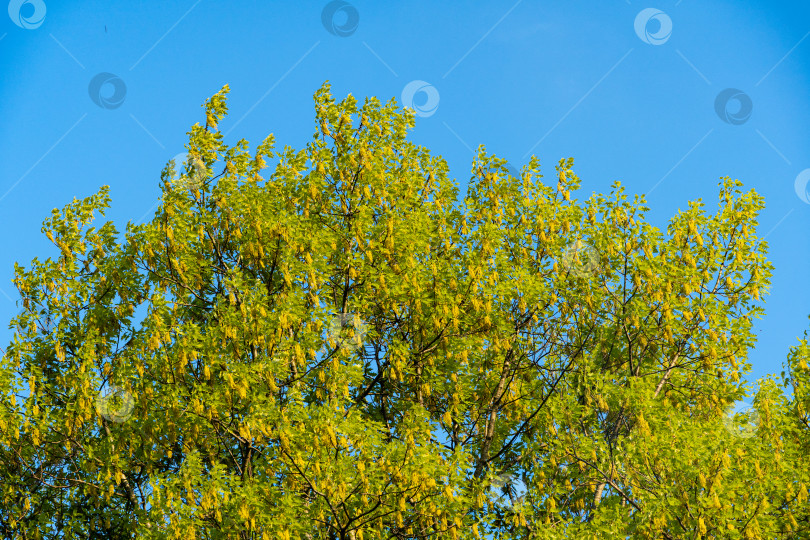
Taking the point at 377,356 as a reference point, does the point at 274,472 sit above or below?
below

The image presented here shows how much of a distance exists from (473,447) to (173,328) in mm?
5381

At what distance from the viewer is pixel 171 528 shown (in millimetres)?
10273

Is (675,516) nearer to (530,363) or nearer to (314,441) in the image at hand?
(530,363)

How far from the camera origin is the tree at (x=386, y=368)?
1070 cm

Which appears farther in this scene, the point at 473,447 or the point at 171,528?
the point at 473,447

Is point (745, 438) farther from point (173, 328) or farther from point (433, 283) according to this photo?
point (173, 328)

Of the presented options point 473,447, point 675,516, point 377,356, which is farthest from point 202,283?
point 675,516

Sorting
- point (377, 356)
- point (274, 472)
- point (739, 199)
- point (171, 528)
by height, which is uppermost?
point (739, 199)

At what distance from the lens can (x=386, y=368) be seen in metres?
13.7

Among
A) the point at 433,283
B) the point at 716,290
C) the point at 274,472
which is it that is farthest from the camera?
the point at 716,290

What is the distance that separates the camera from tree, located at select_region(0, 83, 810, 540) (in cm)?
1070

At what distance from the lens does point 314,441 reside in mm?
10469

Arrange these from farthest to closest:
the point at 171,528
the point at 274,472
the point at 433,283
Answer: the point at 433,283 → the point at 274,472 → the point at 171,528

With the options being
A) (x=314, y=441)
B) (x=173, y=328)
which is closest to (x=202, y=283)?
(x=173, y=328)
